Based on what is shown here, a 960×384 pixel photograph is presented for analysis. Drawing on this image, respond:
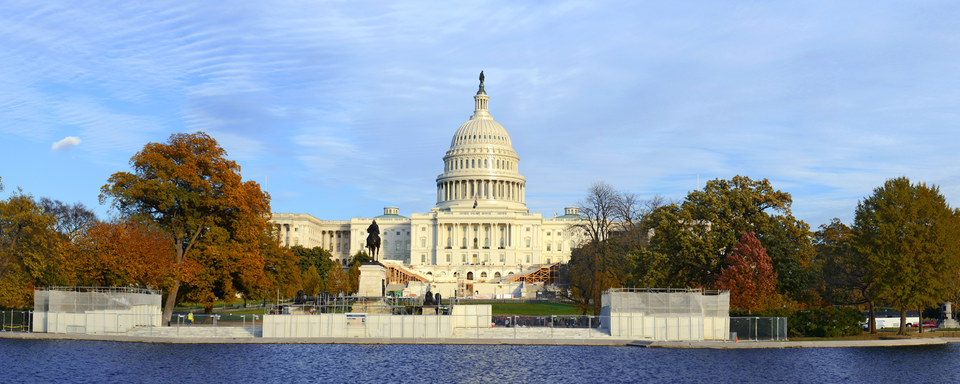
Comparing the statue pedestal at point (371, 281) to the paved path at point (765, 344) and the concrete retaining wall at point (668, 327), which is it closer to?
the concrete retaining wall at point (668, 327)

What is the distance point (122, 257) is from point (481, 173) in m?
133

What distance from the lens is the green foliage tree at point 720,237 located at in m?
55.0

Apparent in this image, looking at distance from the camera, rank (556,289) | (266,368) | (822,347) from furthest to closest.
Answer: (556,289), (822,347), (266,368)

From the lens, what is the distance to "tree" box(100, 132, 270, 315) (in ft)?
177

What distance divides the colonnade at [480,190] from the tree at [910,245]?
135m

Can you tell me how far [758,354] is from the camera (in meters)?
39.6

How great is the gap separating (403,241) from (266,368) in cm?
15174

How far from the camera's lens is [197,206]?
5578cm

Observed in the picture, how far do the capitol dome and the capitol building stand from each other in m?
0.20

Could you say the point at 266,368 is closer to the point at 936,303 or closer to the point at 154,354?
the point at 154,354

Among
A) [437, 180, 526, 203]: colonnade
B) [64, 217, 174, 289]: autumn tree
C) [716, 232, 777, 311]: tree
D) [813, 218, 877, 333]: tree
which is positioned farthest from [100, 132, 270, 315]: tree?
[437, 180, 526, 203]: colonnade

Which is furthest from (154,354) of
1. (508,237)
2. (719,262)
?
(508,237)

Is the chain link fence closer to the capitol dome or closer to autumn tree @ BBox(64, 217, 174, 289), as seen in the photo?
autumn tree @ BBox(64, 217, 174, 289)

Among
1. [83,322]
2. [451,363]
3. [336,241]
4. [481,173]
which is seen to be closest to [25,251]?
[83,322]
